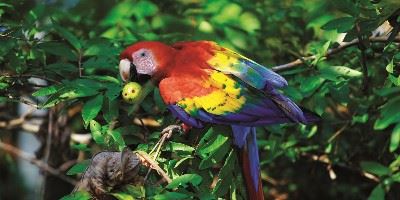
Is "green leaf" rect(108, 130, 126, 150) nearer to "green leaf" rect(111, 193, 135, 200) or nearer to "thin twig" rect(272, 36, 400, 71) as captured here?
"green leaf" rect(111, 193, 135, 200)

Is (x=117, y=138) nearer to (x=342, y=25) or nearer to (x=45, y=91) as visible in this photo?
(x=45, y=91)

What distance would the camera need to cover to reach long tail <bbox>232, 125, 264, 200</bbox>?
54.7 inches

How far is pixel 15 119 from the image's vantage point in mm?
2445

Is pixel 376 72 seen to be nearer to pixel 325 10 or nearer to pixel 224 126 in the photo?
pixel 325 10

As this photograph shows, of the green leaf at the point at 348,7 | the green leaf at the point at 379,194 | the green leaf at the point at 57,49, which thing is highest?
the green leaf at the point at 348,7

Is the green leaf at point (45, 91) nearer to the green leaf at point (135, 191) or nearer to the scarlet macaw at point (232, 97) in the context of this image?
the scarlet macaw at point (232, 97)

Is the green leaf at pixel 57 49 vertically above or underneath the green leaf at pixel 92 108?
above

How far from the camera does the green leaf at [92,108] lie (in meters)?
1.54

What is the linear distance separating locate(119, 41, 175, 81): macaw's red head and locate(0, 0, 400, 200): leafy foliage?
9cm

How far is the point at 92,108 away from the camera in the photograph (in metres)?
1.56

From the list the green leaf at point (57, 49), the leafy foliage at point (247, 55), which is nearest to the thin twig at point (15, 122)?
the leafy foliage at point (247, 55)

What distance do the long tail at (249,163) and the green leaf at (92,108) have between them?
0.35 metres

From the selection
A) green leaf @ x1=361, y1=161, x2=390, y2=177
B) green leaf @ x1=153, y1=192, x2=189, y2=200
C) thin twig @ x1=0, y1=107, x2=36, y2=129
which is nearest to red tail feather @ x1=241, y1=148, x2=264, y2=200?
green leaf @ x1=153, y1=192, x2=189, y2=200

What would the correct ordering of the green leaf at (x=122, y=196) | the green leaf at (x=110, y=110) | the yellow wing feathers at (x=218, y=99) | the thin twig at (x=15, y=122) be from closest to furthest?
the green leaf at (x=122, y=196), the yellow wing feathers at (x=218, y=99), the green leaf at (x=110, y=110), the thin twig at (x=15, y=122)
